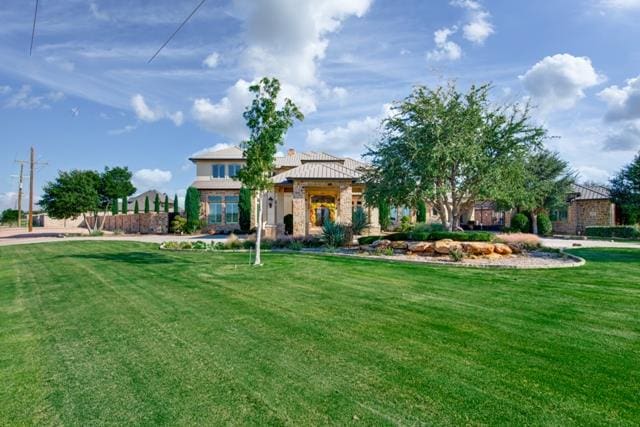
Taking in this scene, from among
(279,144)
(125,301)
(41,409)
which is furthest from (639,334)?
(279,144)

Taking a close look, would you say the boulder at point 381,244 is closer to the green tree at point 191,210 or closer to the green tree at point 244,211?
the green tree at point 244,211

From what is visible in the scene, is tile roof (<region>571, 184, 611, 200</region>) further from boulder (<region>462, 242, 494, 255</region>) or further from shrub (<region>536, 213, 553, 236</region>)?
Answer: boulder (<region>462, 242, 494, 255</region>)

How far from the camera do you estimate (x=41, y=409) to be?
3451mm

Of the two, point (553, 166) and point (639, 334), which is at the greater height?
point (553, 166)

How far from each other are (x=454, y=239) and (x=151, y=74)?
1207 cm

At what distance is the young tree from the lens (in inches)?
472

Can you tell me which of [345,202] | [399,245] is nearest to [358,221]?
[345,202]

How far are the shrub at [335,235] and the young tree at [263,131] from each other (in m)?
5.89

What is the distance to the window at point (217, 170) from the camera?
35.9 meters

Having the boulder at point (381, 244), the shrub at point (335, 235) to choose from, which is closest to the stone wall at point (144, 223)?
the shrub at point (335, 235)

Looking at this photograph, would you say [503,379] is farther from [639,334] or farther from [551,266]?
[551,266]

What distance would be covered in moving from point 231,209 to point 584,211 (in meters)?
28.5

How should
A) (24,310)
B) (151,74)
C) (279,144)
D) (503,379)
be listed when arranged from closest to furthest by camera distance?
1. (503,379)
2. (24,310)
3. (279,144)
4. (151,74)

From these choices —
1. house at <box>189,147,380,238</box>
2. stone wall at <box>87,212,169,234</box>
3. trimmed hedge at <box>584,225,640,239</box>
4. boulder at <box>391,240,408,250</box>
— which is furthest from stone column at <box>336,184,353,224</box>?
stone wall at <box>87,212,169,234</box>
